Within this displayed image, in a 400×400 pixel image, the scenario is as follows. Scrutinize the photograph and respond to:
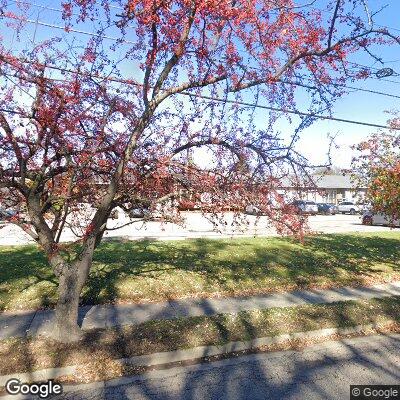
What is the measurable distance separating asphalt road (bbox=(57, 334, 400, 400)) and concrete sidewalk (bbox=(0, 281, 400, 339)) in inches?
58.4

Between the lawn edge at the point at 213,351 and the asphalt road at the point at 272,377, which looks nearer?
the asphalt road at the point at 272,377

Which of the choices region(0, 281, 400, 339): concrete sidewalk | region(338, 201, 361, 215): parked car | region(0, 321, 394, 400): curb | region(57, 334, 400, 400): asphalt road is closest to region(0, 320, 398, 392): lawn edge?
region(0, 321, 394, 400): curb

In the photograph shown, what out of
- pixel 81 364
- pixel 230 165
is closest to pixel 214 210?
pixel 230 165

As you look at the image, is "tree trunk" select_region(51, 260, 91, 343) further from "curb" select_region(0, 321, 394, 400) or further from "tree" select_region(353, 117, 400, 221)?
"tree" select_region(353, 117, 400, 221)

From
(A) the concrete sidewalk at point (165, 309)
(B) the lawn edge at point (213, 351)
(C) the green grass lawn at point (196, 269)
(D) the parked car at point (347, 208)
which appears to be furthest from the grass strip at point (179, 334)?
(D) the parked car at point (347, 208)

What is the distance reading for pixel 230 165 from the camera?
536 cm

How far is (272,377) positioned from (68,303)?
306cm

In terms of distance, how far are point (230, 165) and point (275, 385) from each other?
3159 mm

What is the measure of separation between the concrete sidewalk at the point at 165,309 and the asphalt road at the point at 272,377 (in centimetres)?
148

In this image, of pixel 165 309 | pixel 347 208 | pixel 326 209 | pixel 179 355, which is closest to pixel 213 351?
pixel 179 355

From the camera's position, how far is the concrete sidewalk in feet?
18.2

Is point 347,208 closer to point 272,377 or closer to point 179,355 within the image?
point 272,377

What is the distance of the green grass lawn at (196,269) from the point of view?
701 cm

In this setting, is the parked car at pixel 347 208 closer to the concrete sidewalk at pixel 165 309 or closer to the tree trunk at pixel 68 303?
the concrete sidewalk at pixel 165 309
